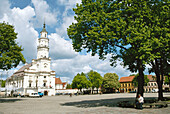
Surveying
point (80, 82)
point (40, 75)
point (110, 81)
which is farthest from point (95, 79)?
point (40, 75)

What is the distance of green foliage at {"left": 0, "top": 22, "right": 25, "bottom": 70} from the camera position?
3089 cm

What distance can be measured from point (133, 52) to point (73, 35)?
8072 millimetres

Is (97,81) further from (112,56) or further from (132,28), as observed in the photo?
(132,28)

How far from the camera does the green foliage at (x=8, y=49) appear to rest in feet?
101

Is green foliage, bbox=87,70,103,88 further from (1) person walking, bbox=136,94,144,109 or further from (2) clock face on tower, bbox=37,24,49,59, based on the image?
(1) person walking, bbox=136,94,144,109

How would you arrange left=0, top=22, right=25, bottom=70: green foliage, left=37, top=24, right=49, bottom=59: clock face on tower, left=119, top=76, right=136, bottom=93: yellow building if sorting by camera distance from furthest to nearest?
left=119, top=76, right=136, bottom=93: yellow building < left=37, top=24, right=49, bottom=59: clock face on tower < left=0, top=22, right=25, bottom=70: green foliage

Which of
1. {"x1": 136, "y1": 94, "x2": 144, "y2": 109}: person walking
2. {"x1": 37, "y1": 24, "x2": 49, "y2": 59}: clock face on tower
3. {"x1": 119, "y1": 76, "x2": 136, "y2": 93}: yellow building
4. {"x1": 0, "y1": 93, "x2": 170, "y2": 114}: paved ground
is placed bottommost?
{"x1": 119, "y1": 76, "x2": 136, "y2": 93}: yellow building

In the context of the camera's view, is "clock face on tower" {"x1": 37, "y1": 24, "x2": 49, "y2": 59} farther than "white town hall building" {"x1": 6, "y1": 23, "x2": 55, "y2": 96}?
Yes

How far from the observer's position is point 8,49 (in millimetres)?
32656

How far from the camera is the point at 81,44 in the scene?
68.6ft

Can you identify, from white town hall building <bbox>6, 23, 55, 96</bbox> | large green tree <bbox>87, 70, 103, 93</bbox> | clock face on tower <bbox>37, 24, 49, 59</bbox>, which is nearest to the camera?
white town hall building <bbox>6, 23, 55, 96</bbox>

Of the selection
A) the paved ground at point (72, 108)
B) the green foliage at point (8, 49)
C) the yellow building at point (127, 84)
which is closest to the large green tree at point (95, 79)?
the yellow building at point (127, 84)

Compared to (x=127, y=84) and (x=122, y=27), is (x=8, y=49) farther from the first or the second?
(x=127, y=84)

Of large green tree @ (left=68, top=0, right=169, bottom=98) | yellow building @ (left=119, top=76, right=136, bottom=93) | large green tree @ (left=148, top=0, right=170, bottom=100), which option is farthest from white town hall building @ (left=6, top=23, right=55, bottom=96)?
large green tree @ (left=148, top=0, right=170, bottom=100)
